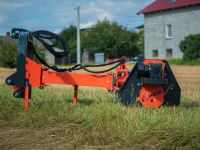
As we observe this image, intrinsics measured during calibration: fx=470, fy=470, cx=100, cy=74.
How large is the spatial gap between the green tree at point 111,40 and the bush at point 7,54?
44129 millimetres

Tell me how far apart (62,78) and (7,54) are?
31640 millimetres

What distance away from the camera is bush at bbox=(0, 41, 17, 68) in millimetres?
38188

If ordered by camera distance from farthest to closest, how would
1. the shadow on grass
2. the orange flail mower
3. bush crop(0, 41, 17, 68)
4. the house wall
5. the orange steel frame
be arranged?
the house wall < bush crop(0, 41, 17, 68) < the shadow on grass < the orange steel frame < the orange flail mower

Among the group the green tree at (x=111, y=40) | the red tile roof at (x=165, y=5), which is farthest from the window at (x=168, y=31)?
the green tree at (x=111, y=40)

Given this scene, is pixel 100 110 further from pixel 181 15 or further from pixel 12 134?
pixel 181 15

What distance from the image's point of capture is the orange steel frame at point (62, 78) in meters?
7.29

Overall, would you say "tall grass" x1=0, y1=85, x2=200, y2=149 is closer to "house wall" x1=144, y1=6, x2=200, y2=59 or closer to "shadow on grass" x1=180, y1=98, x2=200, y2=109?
"shadow on grass" x1=180, y1=98, x2=200, y2=109

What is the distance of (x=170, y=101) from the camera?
706 cm

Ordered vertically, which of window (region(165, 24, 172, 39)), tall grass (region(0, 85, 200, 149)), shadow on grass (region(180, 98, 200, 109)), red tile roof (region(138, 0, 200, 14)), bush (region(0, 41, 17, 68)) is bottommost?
tall grass (region(0, 85, 200, 149))

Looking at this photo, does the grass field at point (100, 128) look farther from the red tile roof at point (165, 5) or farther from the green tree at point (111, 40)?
the green tree at point (111, 40)

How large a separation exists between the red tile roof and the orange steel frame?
44.1 meters

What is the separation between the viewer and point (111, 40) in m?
84.1

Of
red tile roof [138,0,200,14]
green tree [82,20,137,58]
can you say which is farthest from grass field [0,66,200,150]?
green tree [82,20,137,58]

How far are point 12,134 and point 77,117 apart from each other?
2.99 ft
